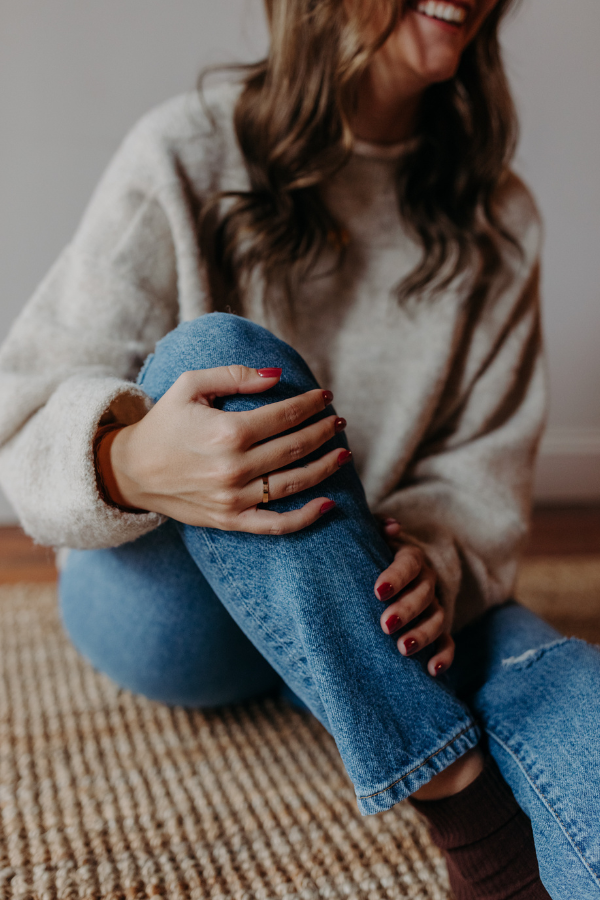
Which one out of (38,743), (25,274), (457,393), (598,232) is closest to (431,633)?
(457,393)

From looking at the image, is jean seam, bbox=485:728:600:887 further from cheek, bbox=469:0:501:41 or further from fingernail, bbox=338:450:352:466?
cheek, bbox=469:0:501:41

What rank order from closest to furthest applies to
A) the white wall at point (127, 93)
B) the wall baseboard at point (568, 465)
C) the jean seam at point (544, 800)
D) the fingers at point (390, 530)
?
the jean seam at point (544, 800) → the fingers at point (390, 530) → the white wall at point (127, 93) → the wall baseboard at point (568, 465)

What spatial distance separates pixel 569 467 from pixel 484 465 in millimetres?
1104

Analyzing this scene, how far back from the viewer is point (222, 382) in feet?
1.68

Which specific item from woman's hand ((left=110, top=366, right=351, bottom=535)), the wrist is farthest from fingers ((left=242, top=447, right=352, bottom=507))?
the wrist

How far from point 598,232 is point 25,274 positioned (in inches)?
52.0

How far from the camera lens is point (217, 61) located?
4.24 ft

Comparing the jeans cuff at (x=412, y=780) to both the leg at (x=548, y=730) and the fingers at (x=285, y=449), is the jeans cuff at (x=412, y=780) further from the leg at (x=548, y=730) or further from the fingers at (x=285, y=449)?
the fingers at (x=285, y=449)

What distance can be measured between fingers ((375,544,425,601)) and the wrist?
220 millimetres

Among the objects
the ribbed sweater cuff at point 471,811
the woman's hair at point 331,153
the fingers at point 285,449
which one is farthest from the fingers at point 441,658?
the woman's hair at point 331,153

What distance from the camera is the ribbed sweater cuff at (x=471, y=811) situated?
555mm

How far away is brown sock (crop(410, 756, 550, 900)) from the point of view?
552 mm

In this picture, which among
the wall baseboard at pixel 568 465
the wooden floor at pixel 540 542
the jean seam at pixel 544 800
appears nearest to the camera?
the jean seam at pixel 544 800

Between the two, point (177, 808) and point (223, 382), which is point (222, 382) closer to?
point (223, 382)
